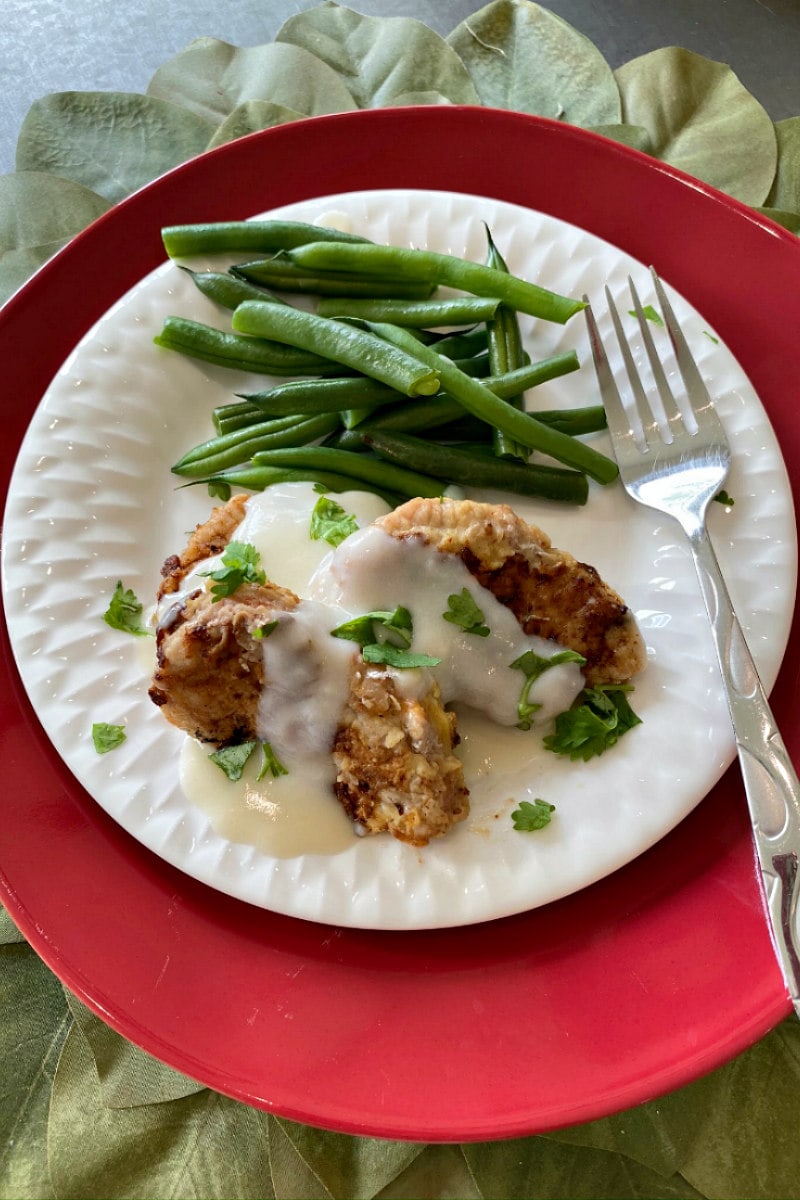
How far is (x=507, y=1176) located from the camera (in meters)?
2.71

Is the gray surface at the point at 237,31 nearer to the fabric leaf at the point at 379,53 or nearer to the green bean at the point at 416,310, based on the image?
the fabric leaf at the point at 379,53

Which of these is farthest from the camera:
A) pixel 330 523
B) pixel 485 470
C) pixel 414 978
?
pixel 485 470

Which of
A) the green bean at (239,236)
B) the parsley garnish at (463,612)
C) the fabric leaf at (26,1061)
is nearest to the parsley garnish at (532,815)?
the parsley garnish at (463,612)

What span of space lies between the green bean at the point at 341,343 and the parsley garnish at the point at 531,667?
99 centimetres

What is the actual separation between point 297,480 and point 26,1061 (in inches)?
82.9

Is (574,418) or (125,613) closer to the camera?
(125,613)

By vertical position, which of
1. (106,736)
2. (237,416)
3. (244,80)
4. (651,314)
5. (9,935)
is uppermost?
(244,80)

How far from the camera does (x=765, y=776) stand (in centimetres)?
256

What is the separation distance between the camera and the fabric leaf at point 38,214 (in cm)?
385

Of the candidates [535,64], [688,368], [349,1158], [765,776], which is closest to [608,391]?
[688,368]

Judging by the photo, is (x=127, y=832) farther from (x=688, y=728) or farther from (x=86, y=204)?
(x=86, y=204)

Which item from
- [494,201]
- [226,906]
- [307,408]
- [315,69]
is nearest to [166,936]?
[226,906]

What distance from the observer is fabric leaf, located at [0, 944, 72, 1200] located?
110 inches

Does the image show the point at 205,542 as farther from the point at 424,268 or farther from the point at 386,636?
the point at 424,268
